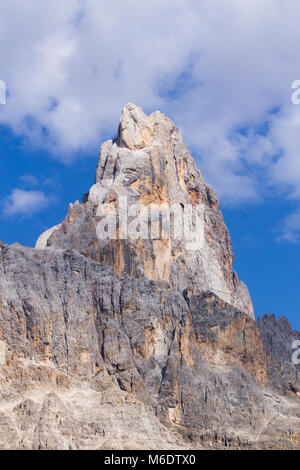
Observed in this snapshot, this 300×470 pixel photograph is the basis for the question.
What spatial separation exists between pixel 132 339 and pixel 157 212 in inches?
958

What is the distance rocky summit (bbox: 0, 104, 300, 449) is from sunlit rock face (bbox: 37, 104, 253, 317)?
216 mm

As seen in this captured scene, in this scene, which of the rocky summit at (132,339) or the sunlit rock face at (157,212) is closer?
the rocky summit at (132,339)

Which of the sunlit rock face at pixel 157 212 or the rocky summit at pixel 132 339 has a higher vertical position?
the sunlit rock face at pixel 157 212

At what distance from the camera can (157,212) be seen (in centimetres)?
15538

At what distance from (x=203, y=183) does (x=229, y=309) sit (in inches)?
1232

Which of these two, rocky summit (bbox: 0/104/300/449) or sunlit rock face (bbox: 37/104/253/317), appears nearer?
rocky summit (bbox: 0/104/300/449)

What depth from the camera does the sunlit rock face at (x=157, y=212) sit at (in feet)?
488

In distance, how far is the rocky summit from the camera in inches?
4872

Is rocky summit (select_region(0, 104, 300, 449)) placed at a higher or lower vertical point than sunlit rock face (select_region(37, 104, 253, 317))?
lower

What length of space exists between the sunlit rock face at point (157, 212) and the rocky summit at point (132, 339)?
216mm

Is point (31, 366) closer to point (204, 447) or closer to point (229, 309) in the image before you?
point (204, 447)

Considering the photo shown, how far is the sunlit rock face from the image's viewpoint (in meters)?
149
